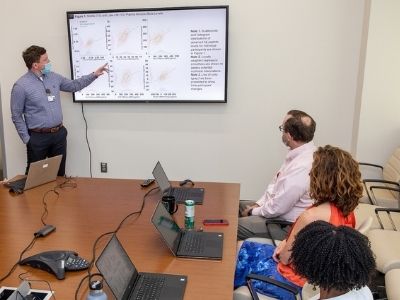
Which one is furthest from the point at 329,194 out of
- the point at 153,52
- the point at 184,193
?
the point at 153,52

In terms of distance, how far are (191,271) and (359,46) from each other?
2850 mm

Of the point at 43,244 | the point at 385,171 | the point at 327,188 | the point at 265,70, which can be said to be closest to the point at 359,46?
the point at 265,70

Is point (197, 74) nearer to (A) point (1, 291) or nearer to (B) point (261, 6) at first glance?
(B) point (261, 6)

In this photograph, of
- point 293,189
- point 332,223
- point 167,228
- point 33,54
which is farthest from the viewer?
point 33,54

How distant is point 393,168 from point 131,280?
8.48 ft

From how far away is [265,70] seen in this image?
141 inches

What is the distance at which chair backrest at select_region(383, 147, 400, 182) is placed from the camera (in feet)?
9.92

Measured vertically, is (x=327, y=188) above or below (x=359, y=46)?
below

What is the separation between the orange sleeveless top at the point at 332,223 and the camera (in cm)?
162

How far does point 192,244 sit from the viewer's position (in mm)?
1714

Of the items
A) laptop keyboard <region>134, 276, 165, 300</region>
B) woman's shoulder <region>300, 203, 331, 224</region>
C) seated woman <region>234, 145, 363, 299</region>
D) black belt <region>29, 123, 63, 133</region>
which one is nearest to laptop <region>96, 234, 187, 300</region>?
laptop keyboard <region>134, 276, 165, 300</region>

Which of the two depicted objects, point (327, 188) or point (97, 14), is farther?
point (97, 14)

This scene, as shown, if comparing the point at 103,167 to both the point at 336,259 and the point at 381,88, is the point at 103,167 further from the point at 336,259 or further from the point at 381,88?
the point at 336,259

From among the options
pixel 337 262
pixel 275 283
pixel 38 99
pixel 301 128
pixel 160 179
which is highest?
pixel 38 99
